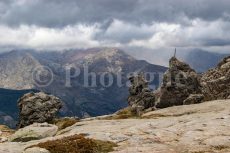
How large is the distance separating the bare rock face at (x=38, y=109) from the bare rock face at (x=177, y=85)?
75.9 feet

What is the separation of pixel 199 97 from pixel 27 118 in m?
35.9

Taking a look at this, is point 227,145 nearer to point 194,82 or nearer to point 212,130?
point 212,130

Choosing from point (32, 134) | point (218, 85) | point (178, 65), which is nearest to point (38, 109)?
point (178, 65)

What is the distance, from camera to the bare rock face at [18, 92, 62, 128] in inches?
3238

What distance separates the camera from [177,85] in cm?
7238

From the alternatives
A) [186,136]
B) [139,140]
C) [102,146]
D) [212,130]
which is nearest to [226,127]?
[212,130]

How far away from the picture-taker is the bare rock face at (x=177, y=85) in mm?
69875

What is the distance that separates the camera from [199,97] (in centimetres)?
6750

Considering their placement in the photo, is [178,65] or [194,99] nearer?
[194,99]

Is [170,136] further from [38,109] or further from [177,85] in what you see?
[38,109]

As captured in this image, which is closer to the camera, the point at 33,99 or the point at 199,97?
the point at 199,97

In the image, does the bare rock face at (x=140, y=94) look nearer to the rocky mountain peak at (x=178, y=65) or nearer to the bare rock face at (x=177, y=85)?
the bare rock face at (x=177, y=85)

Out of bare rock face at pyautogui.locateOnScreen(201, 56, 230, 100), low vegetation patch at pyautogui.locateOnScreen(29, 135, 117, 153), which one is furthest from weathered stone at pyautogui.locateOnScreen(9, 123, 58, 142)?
bare rock face at pyautogui.locateOnScreen(201, 56, 230, 100)

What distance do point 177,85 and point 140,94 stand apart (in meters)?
16.6
